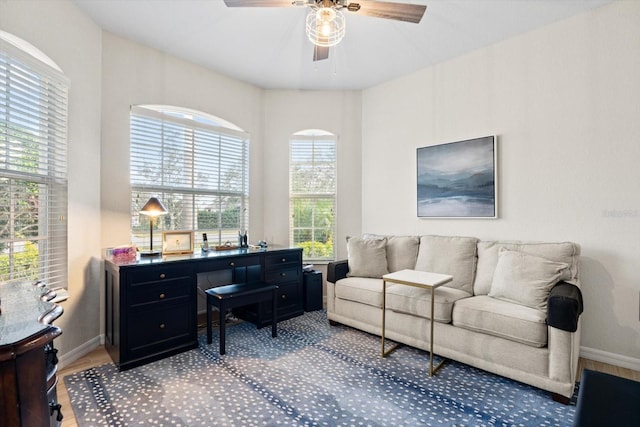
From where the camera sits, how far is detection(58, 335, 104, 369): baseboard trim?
2.46 meters

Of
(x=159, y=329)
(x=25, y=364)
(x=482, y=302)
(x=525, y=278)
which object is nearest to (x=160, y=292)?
(x=159, y=329)

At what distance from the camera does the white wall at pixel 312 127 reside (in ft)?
14.2

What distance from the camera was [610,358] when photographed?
2.55m

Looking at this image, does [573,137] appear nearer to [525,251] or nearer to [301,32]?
[525,251]

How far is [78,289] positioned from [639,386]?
3645 mm

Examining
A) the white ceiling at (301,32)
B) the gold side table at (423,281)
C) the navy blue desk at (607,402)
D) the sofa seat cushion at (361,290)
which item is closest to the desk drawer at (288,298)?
the sofa seat cushion at (361,290)

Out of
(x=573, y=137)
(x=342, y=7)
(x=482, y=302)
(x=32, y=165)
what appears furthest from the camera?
(x=573, y=137)

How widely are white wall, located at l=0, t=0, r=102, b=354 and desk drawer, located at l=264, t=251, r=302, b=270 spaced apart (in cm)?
158

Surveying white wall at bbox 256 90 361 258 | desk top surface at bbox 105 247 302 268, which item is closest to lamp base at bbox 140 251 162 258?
desk top surface at bbox 105 247 302 268

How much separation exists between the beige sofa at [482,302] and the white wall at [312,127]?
2.73ft

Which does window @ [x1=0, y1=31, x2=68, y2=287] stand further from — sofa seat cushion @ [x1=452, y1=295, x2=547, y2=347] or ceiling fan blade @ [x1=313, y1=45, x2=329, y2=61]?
sofa seat cushion @ [x1=452, y1=295, x2=547, y2=347]

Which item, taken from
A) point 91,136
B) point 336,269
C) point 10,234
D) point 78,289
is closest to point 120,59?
point 91,136

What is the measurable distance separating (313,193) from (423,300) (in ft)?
7.22

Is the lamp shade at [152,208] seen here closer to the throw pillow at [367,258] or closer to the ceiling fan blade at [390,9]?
the throw pillow at [367,258]
